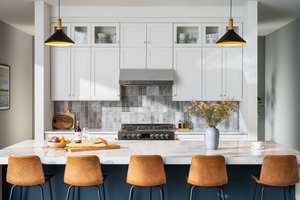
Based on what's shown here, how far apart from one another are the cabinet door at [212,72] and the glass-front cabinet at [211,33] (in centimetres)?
13

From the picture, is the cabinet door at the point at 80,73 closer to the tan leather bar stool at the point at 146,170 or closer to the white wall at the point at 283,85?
the tan leather bar stool at the point at 146,170

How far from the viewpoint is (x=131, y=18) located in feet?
14.6

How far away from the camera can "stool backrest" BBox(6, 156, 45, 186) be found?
7.66 ft

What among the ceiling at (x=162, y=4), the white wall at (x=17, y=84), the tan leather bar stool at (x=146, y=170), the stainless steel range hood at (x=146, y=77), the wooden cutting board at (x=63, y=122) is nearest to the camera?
the tan leather bar stool at (x=146, y=170)

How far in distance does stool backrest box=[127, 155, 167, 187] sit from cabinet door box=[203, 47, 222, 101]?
7.99ft

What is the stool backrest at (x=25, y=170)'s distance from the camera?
2336 millimetres

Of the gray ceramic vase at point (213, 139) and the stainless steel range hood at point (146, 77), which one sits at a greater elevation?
the stainless steel range hood at point (146, 77)

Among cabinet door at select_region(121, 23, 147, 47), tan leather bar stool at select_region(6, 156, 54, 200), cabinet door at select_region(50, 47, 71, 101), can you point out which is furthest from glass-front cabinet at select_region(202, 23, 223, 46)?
tan leather bar stool at select_region(6, 156, 54, 200)

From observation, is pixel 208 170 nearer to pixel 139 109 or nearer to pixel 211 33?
pixel 139 109

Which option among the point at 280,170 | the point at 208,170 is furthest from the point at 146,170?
the point at 280,170

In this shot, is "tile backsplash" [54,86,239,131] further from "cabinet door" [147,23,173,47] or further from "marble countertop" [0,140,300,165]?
"marble countertop" [0,140,300,165]

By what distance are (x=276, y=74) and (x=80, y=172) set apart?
15.8 feet

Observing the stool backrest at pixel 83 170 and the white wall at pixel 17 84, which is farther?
the white wall at pixel 17 84

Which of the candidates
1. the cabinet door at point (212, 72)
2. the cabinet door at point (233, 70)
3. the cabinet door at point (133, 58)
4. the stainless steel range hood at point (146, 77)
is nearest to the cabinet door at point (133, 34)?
the cabinet door at point (133, 58)
